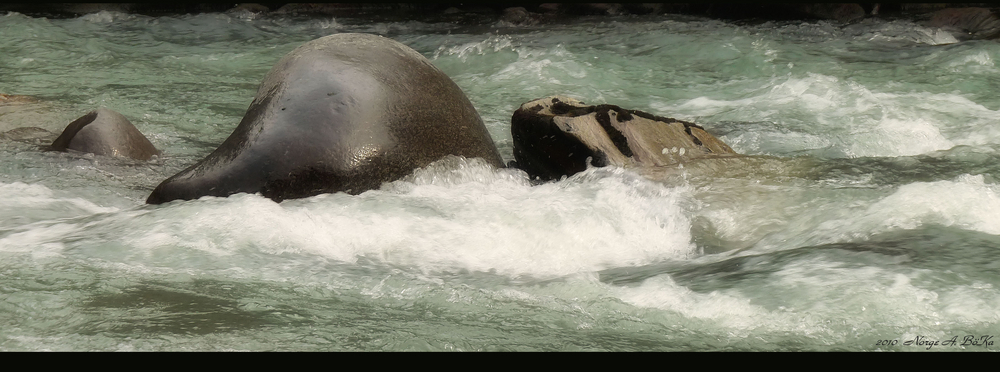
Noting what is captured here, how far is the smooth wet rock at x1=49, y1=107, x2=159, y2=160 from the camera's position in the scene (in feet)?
18.3

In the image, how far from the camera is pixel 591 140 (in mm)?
5031

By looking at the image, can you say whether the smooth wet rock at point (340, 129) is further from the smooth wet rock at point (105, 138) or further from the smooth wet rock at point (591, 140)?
the smooth wet rock at point (105, 138)

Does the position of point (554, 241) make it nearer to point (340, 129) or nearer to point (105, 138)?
point (340, 129)

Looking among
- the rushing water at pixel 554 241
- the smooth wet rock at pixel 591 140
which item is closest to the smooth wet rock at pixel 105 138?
the rushing water at pixel 554 241

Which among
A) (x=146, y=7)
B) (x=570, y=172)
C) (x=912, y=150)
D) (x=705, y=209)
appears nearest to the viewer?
(x=705, y=209)

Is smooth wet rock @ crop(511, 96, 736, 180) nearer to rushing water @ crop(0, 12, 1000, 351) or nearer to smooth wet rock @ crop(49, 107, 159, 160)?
rushing water @ crop(0, 12, 1000, 351)

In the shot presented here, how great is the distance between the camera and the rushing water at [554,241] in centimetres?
294

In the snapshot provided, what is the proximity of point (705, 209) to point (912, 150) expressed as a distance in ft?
6.46

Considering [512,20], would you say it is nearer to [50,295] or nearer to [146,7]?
[146,7]

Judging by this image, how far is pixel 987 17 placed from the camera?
10.2m

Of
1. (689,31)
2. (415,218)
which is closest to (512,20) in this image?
(689,31)

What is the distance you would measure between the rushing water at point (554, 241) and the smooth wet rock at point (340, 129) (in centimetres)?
13

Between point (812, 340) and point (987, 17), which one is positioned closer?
point (812, 340)

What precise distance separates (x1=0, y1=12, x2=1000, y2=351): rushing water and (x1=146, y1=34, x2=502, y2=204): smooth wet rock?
0.13 m
